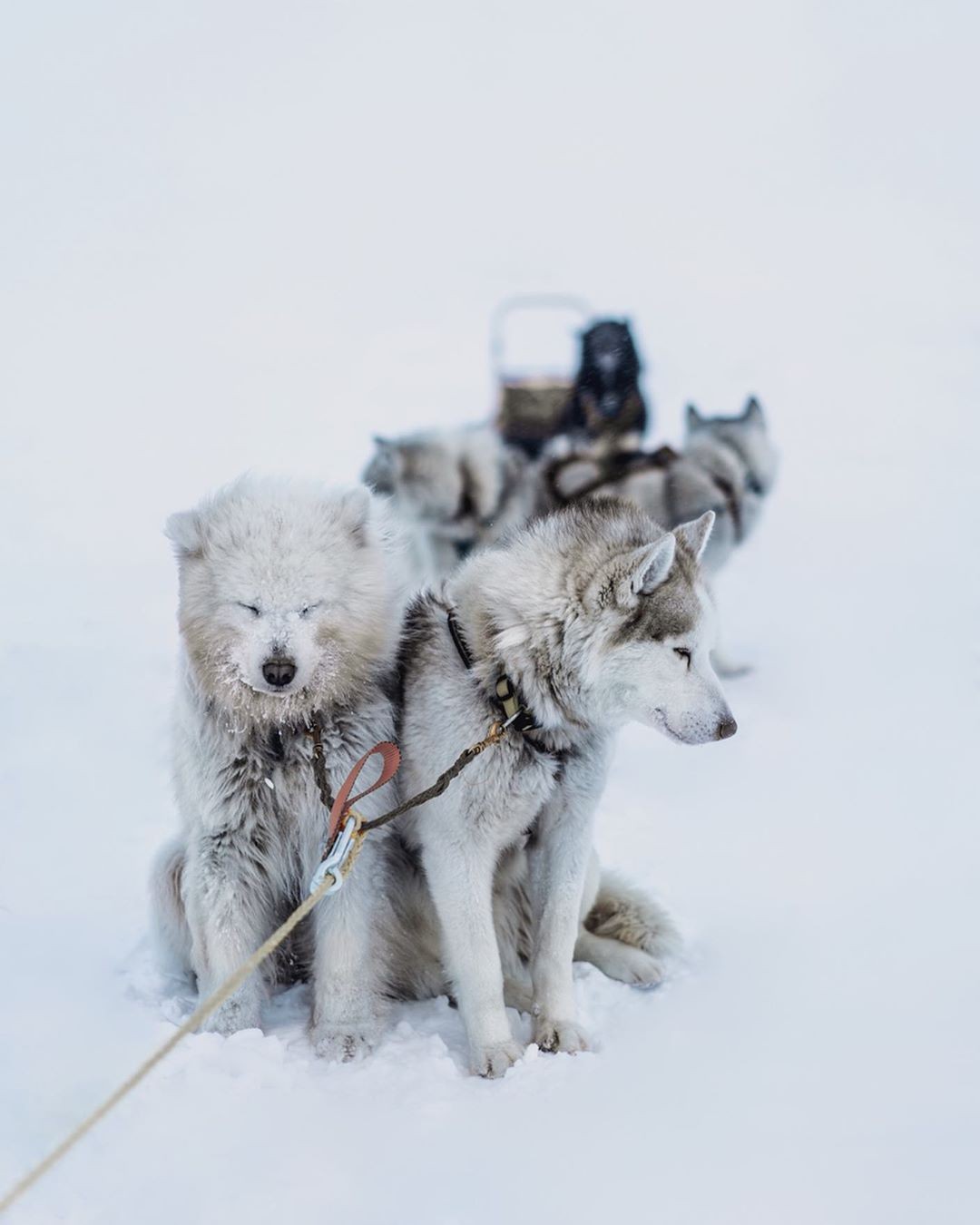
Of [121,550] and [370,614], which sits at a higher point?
[370,614]

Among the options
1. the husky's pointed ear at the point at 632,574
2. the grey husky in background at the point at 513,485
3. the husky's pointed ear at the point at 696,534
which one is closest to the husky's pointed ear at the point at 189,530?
the husky's pointed ear at the point at 632,574

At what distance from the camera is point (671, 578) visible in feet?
10.4

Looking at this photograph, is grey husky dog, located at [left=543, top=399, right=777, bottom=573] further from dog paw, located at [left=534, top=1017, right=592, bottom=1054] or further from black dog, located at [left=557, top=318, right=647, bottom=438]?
dog paw, located at [left=534, top=1017, right=592, bottom=1054]

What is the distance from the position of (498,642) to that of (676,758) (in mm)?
3107

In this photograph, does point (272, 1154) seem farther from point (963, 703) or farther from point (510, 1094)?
point (963, 703)

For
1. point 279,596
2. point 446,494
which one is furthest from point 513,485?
point 279,596

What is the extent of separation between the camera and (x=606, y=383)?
924 cm

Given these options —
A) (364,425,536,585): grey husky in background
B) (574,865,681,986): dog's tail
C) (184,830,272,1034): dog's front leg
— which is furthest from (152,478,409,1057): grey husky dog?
(364,425,536,585): grey husky in background

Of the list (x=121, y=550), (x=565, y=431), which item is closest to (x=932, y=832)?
(x=565, y=431)

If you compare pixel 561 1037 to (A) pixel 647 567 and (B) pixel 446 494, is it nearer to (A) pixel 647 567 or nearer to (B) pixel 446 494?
(A) pixel 647 567

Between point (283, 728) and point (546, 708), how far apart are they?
0.72 m

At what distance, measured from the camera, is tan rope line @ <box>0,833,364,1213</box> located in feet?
7.07

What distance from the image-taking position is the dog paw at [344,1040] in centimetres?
318

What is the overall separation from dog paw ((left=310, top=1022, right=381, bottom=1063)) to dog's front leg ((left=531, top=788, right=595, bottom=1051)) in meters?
0.47
